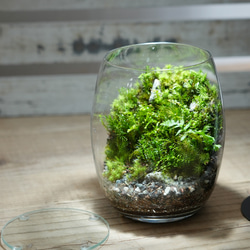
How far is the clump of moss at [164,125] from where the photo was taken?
24.5 inches

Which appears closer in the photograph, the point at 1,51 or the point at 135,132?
the point at 135,132

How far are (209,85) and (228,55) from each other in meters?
0.72

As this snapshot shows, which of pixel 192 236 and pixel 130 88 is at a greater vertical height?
pixel 130 88

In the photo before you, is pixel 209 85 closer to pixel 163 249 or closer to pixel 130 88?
pixel 130 88

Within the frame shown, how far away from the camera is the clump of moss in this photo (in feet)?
2.04

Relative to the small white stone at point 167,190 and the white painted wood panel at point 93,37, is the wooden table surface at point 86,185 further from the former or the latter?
the white painted wood panel at point 93,37

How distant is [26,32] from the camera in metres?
1.30

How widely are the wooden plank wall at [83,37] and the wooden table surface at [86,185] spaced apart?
0.43 ft

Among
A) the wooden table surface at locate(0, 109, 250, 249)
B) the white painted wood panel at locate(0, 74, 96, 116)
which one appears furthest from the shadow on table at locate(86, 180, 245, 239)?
the white painted wood panel at locate(0, 74, 96, 116)

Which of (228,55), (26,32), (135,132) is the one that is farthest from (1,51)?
(135,132)

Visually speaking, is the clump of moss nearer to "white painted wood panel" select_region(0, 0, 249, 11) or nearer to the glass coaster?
the glass coaster

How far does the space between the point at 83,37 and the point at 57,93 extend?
0.19 metres

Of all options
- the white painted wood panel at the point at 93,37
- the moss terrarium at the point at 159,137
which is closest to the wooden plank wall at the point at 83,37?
the white painted wood panel at the point at 93,37

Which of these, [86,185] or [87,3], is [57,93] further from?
[86,185]
